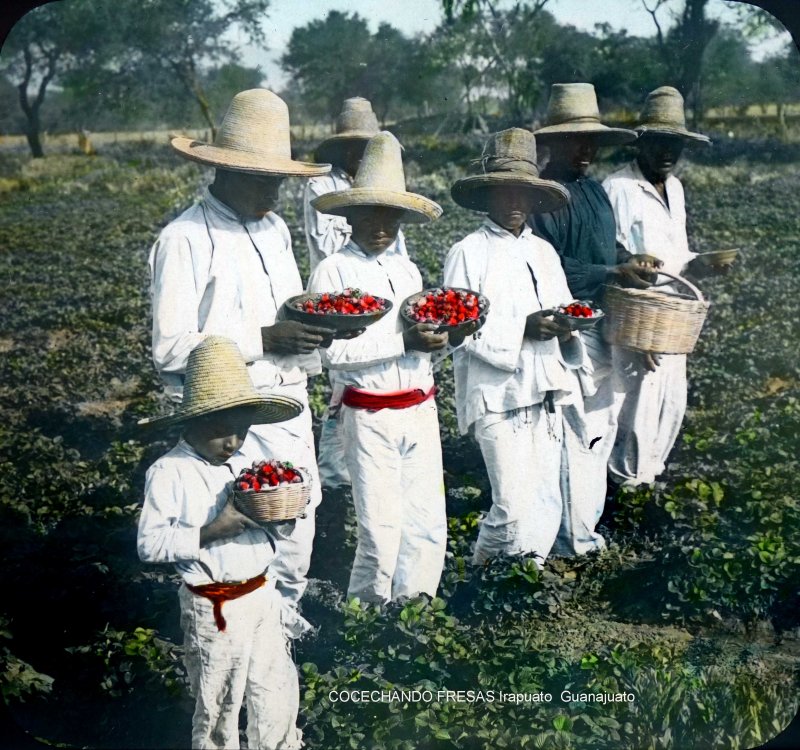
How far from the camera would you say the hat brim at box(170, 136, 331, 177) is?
12.0 feet

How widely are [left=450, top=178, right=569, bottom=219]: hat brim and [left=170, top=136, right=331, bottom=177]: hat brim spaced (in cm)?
83

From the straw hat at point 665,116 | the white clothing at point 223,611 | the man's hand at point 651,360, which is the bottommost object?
the white clothing at point 223,611

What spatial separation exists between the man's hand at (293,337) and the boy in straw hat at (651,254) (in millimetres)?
1729

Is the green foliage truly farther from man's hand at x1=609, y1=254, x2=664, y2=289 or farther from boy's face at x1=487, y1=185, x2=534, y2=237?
man's hand at x1=609, y1=254, x2=664, y2=289

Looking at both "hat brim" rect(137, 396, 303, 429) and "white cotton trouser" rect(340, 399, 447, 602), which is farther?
"white cotton trouser" rect(340, 399, 447, 602)

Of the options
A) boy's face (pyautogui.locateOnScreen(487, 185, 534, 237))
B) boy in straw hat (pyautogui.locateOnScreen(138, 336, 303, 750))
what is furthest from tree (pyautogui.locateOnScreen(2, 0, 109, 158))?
boy's face (pyautogui.locateOnScreen(487, 185, 534, 237))

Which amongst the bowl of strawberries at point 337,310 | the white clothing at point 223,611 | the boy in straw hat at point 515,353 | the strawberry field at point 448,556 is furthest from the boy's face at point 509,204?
the white clothing at point 223,611

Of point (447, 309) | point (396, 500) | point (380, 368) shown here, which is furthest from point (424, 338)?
point (396, 500)

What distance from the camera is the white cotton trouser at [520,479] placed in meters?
4.47

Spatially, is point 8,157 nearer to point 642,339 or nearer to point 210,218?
point 210,218

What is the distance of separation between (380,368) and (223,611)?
3.92ft

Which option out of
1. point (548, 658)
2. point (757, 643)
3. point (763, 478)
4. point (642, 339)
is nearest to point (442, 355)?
point (642, 339)

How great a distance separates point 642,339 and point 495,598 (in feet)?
4.43

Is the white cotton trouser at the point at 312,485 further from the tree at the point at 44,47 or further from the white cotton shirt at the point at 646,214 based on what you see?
the white cotton shirt at the point at 646,214
